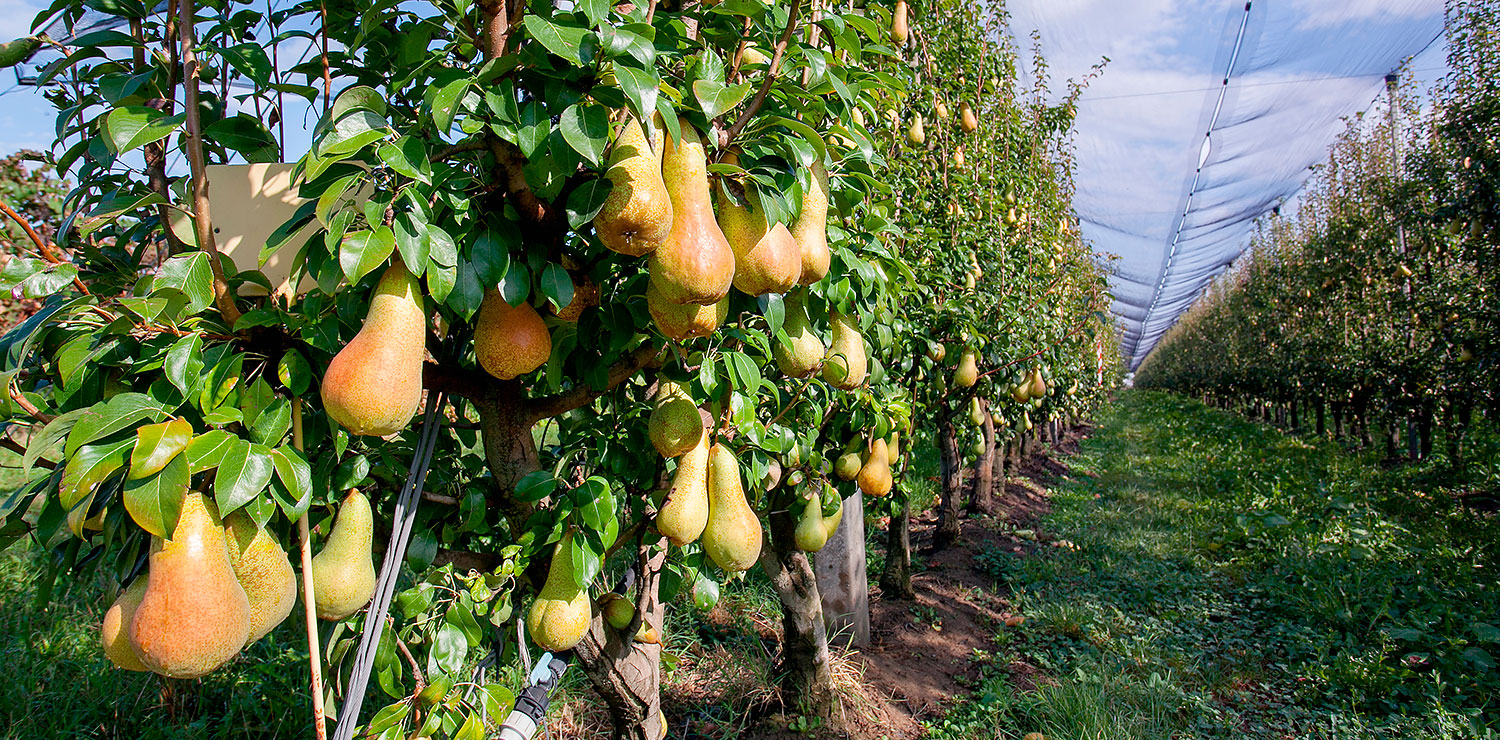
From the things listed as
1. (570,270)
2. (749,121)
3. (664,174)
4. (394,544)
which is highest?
(749,121)

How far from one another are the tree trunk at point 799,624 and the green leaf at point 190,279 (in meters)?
1.94

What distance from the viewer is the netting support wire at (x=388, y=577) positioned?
1115 millimetres

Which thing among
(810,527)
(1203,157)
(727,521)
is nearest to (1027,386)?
(810,527)

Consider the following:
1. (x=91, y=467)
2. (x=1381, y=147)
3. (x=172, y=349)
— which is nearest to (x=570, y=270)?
(x=172, y=349)

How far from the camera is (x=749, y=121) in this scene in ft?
3.87

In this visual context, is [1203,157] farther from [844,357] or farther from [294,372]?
[294,372]

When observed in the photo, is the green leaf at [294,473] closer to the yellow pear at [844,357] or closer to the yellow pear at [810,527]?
the yellow pear at [844,357]

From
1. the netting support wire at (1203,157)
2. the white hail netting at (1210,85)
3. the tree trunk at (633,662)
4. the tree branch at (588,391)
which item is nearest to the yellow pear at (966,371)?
the tree trunk at (633,662)

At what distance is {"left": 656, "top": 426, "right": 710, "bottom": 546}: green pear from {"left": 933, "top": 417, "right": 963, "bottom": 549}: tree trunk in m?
3.92

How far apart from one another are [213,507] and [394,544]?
29 centimetres

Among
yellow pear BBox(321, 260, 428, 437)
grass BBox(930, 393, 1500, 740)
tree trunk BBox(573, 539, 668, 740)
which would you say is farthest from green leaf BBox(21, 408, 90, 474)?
grass BBox(930, 393, 1500, 740)

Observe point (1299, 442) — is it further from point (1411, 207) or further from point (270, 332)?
point (270, 332)

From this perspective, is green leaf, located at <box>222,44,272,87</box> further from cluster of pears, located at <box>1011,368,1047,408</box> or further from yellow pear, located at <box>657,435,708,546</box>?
cluster of pears, located at <box>1011,368,1047,408</box>

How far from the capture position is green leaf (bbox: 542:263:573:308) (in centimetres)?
107
